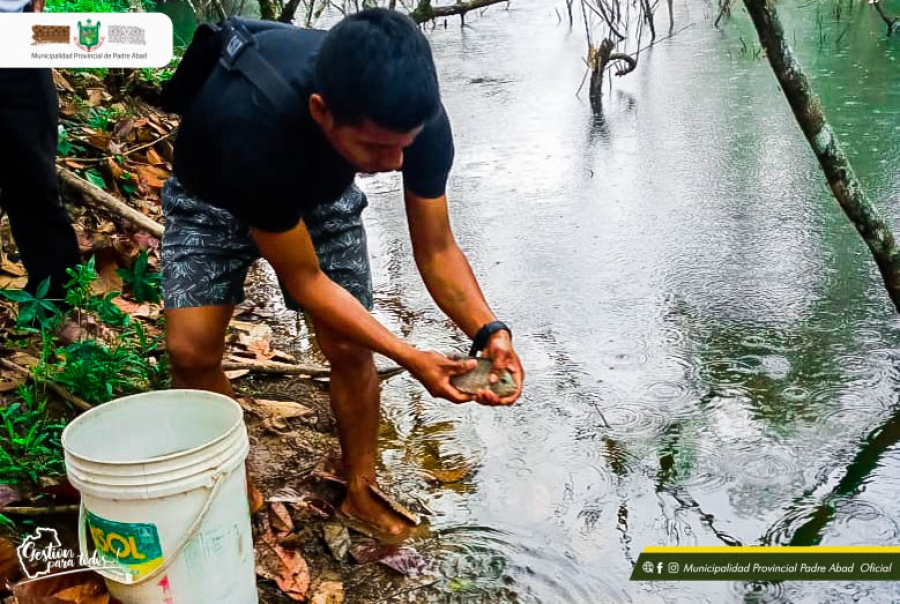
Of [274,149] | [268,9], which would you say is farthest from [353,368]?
[268,9]

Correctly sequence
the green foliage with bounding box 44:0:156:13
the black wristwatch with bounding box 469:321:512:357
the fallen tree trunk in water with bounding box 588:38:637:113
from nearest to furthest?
the black wristwatch with bounding box 469:321:512:357
the green foliage with bounding box 44:0:156:13
the fallen tree trunk in water with bounding box 588:38:637:113

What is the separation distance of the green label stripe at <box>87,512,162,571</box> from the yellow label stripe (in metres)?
1.33

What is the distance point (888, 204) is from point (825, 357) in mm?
1856

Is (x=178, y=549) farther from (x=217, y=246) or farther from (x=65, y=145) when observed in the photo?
(x=65, y=145)

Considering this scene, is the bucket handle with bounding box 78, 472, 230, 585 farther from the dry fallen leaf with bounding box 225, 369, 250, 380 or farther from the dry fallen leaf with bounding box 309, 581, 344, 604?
the dry fallen leaf with bounding box 225, 369, 250, 380

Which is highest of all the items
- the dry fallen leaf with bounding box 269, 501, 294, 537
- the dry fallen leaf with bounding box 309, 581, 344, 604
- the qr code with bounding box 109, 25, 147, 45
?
the qr code with bounding box 109, 25, 147, 45

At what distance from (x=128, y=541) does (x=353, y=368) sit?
847 mm

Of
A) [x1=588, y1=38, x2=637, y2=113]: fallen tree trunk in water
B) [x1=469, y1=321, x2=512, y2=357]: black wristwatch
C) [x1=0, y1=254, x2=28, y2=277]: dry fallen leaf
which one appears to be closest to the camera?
[x1=469, y1=321, x2=512, y2=357]: black wristwatch

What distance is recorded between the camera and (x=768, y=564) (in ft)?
8.28

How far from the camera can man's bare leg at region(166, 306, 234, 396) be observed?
257cm

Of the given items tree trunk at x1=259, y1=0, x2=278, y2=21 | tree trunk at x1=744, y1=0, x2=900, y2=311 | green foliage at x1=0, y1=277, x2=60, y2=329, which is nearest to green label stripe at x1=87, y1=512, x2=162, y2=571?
green foliage at x1=0, y1=277, x2=60, y2=329

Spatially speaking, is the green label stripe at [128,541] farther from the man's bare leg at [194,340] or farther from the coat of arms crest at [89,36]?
the coat of arms crest at [89,36]

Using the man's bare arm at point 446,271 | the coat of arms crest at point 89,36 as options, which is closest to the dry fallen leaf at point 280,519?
the man's bare arm at point 446,271

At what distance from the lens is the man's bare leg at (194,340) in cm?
257
